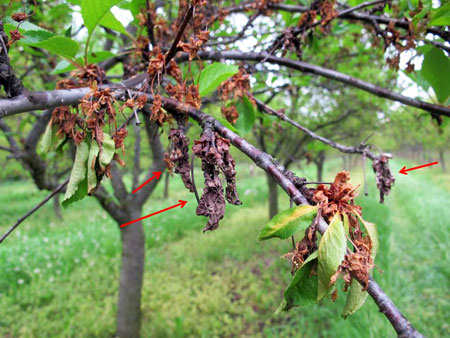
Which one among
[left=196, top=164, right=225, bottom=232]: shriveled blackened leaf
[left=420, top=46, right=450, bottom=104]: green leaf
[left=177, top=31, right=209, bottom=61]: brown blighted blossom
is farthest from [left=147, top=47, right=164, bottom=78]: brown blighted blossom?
[left=420, top=46, right=450, bottom=104]: green leaf

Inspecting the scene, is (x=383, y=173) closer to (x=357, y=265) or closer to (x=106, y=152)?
(x=357, y=265)

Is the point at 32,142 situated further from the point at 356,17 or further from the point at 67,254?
the point at 67,254

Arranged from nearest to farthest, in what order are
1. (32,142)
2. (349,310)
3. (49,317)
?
(349,310), (32,142), (49,317)

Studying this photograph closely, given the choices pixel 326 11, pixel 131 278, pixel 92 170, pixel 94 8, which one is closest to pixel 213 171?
pixel 92 170

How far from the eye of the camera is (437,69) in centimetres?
104

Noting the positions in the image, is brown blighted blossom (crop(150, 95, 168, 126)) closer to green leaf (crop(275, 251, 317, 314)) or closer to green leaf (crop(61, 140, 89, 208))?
green leaf (crop(61, 140, 89, 208))

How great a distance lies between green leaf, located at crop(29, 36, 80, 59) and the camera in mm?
789

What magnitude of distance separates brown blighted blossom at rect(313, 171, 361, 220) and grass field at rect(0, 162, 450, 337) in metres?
3.49

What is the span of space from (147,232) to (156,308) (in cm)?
393

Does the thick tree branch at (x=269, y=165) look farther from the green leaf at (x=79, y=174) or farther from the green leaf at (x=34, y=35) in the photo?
the green leaf at (x=34, y=35)

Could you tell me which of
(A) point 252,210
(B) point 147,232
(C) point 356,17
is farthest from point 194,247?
(C) point 356,17

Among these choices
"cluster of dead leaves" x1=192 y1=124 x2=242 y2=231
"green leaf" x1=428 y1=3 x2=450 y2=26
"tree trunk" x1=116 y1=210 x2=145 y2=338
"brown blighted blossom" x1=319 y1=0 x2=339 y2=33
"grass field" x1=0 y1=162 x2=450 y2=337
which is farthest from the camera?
"grass field" x1=0 y1=162 x2=450 y2=337

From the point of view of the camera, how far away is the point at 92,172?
681mm

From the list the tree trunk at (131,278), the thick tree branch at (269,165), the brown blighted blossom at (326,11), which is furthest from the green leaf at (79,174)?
the tree trunk at (131,278)
